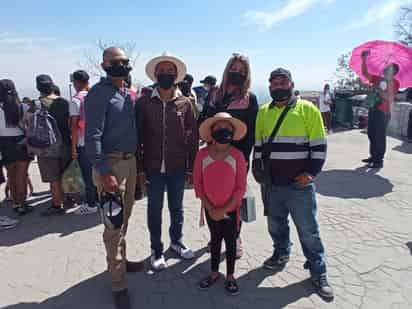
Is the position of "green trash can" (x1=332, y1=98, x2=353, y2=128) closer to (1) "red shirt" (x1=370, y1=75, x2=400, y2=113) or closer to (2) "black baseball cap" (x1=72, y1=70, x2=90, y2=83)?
(1) "red shirt" (x1=370, y1=75, x2=400, y2=113)

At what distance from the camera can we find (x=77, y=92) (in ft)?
15.6

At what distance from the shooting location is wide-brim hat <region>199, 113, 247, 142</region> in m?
2.96

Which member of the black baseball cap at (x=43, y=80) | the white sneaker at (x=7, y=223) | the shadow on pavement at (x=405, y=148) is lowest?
the white sneaker at (x=7, y=223)

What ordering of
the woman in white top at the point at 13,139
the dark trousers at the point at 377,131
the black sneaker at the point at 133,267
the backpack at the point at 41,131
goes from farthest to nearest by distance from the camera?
the dark trousers at the point at 377,131, the woman in white top at the point at 13,139, the backpack at the point at 41,131, the black sneaker at the point at 133,267

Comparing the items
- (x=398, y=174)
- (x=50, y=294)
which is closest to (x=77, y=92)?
(x=50, y=294)

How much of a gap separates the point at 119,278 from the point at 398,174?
6096 mm

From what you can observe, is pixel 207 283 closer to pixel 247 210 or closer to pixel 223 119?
pixel 247 210

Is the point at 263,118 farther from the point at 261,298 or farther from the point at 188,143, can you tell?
the point at 261,298

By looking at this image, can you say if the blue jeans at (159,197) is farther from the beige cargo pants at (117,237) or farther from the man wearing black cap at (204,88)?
the man wearing black cap at (204,88)

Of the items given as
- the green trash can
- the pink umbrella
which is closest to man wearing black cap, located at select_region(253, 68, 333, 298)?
Result: the pink umbrella

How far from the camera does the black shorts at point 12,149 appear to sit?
4.73m

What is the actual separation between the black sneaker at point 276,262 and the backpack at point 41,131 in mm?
3182

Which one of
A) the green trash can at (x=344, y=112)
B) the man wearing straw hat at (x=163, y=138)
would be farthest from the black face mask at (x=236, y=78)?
the green trash can at (x=344, y=112)

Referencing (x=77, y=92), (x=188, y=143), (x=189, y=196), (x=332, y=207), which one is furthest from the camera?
(x=189, y=196)
